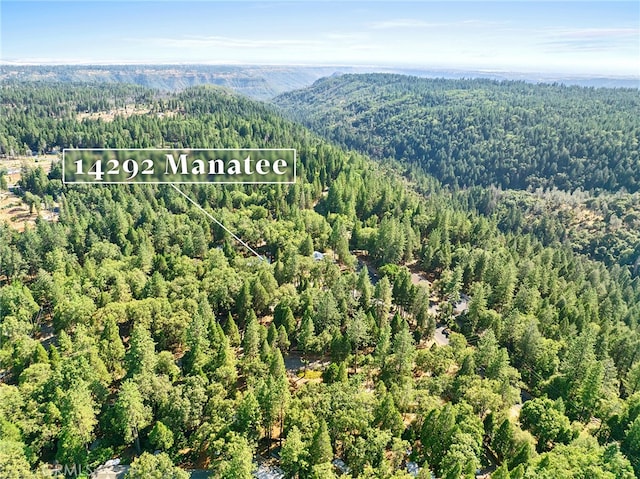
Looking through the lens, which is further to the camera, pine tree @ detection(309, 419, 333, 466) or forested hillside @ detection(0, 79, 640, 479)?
forested hillside @ detection(0, 79, 640, 479)

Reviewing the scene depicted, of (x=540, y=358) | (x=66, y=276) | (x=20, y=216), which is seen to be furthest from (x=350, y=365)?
(x=20, y=216)

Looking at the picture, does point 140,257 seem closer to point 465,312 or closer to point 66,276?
point 66,276

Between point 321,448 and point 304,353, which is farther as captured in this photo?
point 304,353

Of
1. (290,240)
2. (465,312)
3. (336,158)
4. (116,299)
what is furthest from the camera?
(336,158)

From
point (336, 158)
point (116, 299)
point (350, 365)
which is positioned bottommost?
point (350, 365)

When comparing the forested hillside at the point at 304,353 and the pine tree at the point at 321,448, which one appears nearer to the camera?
the pine tree at the point at 321,448

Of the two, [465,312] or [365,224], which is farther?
[365,224]

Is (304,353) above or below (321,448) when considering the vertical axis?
below

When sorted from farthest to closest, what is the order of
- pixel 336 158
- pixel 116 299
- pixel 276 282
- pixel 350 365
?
pixel 336 158
pixel 276 282
pixel 116 299
pixel 350 365
